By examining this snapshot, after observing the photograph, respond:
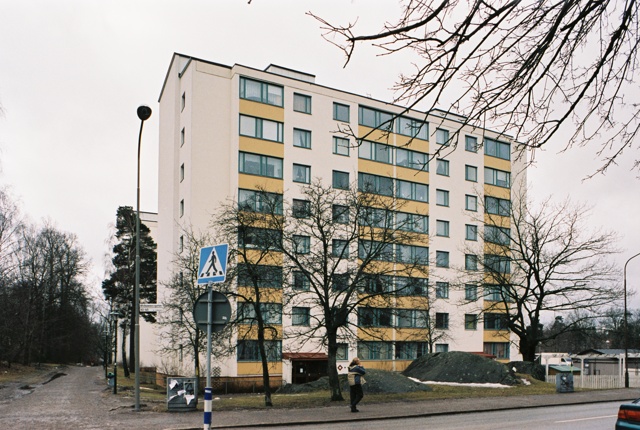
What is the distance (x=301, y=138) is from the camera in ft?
163

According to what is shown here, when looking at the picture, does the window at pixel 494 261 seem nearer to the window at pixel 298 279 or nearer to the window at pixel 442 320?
the window at pixel 442 320

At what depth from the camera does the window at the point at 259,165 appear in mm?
46281

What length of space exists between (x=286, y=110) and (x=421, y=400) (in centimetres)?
3029

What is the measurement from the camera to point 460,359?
33125 millimetres

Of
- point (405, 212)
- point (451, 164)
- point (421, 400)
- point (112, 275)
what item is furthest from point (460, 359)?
point (112, 275)

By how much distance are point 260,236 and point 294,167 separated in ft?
84.4

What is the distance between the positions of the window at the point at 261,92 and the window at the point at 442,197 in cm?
1814

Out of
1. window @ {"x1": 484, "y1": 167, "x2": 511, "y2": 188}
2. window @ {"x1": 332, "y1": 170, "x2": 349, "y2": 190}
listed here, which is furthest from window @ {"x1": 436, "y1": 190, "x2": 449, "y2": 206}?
window @ {"x1": 332, "y1": 170, "x2": 349, "y2": 190}

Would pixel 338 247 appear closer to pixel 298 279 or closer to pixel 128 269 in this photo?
pixel 298 279

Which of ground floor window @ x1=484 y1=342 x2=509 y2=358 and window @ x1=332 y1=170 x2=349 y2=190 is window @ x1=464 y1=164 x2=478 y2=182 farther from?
ground floor window @ x1=484 y1=342 x2=509 y2=358

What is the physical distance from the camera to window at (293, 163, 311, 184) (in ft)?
160

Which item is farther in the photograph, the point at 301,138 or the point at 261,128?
the point at 301,138

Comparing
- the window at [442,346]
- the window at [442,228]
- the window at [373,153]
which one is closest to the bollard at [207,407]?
the window at [373,153]

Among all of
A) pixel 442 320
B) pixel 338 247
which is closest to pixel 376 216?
pixel 338 247
